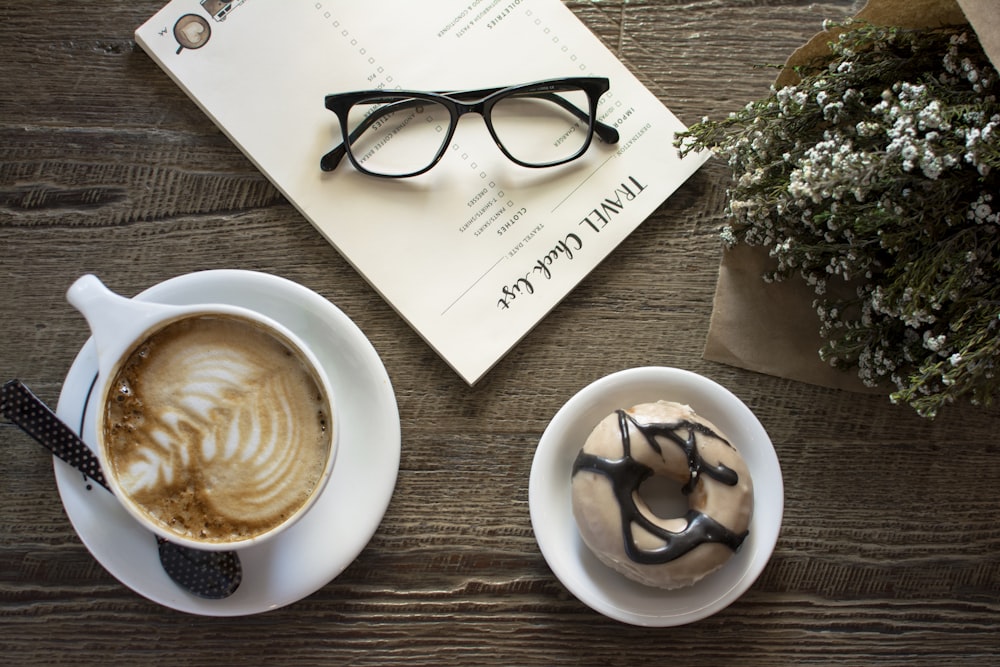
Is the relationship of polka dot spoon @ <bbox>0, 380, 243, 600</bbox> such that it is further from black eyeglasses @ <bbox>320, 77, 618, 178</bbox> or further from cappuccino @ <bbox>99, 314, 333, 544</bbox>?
black eyeglasses @ <bbox>320, 77, 618, 178</bbox>

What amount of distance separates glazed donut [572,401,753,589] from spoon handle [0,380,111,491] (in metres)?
0.57

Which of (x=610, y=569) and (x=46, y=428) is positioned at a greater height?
(x=46, y=428)

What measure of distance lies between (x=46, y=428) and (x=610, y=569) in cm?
69

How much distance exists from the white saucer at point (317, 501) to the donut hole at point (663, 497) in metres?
0.31

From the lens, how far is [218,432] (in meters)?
0.88

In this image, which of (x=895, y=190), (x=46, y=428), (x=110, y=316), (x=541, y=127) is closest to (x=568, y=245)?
(x=541, y=127)

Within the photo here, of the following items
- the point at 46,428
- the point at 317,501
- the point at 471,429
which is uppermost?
the point at 46,428

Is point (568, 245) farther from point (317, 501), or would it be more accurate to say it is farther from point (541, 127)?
point (317, 501)

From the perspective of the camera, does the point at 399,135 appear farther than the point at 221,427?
Yes

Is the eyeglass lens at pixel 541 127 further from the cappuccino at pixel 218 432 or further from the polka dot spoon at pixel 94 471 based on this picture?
the polka dot spoon at pixel 94 471

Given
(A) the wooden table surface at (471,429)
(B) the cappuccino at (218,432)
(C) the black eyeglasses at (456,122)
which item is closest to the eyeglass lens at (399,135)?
(C) the black eyeglasses at (456,122)

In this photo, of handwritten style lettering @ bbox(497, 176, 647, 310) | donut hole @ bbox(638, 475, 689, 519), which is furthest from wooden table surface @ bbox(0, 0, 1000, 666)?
donut hole @ bbox(638, 475, 689, 519)

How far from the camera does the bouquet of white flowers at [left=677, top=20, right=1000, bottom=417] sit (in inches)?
30.7

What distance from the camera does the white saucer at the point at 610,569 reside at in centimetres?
96
